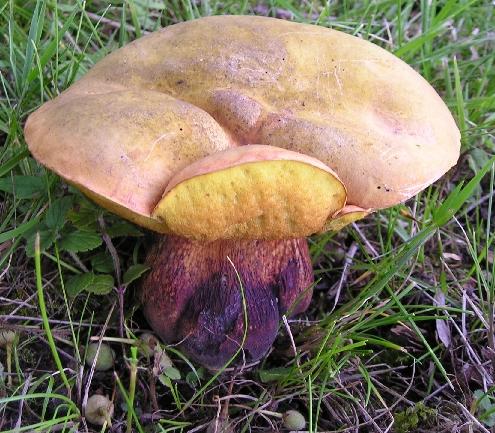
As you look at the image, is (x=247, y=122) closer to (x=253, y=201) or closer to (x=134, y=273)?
(x=253, y=201)

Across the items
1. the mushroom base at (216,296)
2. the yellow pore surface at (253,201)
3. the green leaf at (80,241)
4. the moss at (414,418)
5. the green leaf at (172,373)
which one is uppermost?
the yellow pore surface at (253,201)

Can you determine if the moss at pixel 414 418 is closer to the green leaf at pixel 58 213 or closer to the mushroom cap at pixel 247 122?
the mushroom cap at pixel 247 122

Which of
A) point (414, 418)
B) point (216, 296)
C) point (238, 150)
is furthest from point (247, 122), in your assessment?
point (414, 418)

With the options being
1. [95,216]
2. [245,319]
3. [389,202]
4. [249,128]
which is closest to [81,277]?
[95,216]

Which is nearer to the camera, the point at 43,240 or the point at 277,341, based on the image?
the point at 43,240

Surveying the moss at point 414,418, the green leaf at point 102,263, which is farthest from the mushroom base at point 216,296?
the moss at point 414,418

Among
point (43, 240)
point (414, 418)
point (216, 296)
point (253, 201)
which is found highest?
point (253, 201)

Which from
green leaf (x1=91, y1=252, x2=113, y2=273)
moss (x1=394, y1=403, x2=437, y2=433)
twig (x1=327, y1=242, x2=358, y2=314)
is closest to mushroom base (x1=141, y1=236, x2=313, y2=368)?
green leaf (x1=91, y1=252, x2=113, y2=273)
